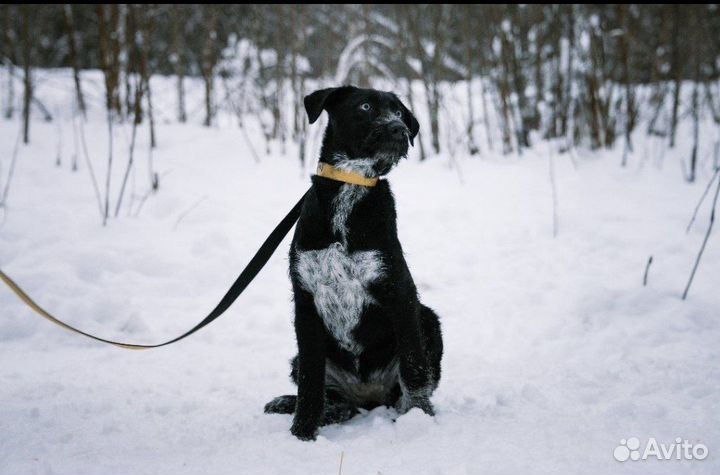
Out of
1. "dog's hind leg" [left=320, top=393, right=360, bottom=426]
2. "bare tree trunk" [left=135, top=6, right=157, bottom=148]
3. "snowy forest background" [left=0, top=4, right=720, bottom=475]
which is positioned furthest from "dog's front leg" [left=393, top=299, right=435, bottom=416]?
"bare tree trunk" [left=135, top=6, right=157, bottom=148]

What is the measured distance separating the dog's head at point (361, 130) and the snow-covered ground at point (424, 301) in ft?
3.68

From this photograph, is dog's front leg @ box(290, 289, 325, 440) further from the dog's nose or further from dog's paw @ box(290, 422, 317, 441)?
the dog's nose

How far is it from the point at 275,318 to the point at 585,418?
2458mm

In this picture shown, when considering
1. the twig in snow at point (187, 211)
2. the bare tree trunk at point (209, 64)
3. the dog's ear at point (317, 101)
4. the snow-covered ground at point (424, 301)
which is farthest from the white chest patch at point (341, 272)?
the bare tree trunk at point (209, 64)

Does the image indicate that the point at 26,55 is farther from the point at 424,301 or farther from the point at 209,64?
the point at 424,301

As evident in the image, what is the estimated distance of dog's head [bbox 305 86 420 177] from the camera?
6.86ft

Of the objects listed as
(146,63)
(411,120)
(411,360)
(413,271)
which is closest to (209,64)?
(146,63)

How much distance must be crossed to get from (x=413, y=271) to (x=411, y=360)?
2651 millimetres

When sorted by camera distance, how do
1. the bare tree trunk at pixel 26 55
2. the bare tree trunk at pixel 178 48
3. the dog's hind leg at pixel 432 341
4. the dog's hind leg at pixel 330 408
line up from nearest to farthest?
the dog's hind leg at pixel 330 408 → the dog's hind leg at pixel 432 341 → the bare tree trunk at pixel 26 55 → the bare tree trunk at pixel 178 48

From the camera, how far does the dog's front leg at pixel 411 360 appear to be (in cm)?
211

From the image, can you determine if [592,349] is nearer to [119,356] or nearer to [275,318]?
[275,318]

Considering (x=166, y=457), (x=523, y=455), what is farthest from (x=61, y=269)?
(x=523, y=455)

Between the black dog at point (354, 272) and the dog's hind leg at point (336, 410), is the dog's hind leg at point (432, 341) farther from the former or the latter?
the dog's hind leg at point (336, 410)

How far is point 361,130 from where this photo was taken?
216 cm
